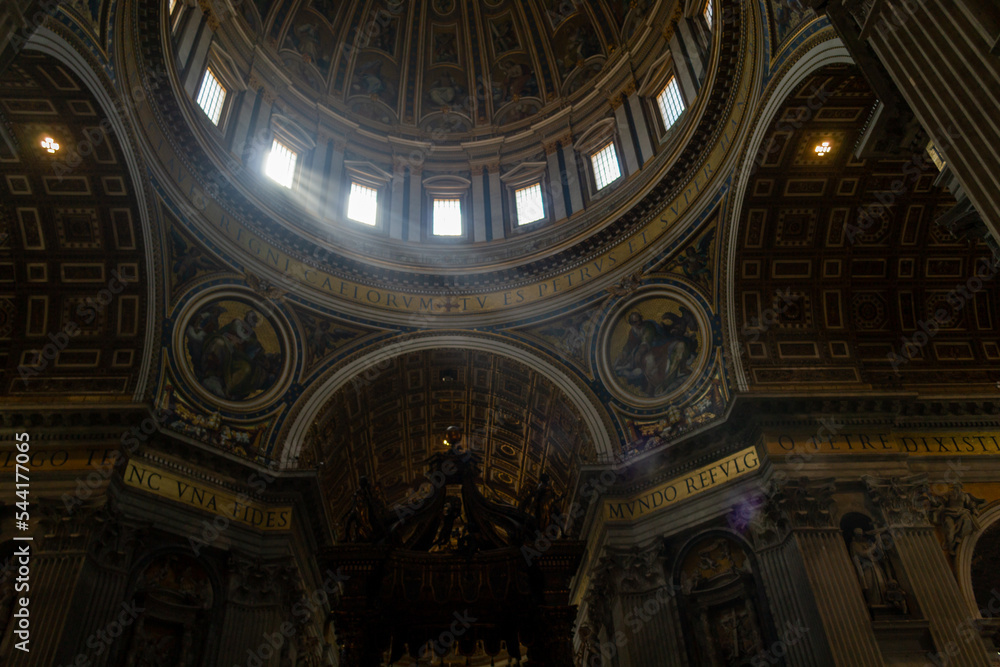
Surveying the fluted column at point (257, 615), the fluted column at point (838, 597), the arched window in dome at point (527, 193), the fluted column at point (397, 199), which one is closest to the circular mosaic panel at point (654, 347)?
the fluted column at point (838, 597)

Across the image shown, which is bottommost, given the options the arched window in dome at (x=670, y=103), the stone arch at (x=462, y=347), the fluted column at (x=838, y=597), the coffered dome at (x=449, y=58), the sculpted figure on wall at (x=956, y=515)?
the fluted column at (x=838, y=597)

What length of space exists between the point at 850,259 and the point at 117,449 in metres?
17.0

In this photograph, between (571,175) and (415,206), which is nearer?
(571,175)

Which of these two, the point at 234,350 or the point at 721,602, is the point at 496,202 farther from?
A: the point at 721,602

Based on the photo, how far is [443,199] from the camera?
2473 centimetres

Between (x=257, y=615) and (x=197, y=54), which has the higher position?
(x=197, y=54)

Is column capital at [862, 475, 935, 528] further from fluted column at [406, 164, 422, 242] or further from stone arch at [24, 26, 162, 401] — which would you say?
stone arch at [24, 26, 162, 401]

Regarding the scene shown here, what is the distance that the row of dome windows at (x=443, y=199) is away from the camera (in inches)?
777

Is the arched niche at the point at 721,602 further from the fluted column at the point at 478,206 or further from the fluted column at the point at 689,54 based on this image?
the fluted column at the point at 478,206

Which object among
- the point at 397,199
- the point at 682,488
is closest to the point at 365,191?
the point at 397,199

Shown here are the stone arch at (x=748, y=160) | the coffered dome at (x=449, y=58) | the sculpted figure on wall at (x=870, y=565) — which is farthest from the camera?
the coffered dome at (x=449, y=58)

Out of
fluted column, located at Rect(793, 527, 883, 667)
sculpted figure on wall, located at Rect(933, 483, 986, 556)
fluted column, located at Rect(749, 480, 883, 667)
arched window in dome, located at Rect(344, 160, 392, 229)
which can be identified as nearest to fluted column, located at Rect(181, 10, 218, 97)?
arched window in dome, located at Rect(344, 160, 392, 229)

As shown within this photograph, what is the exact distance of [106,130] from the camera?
14.1 metres

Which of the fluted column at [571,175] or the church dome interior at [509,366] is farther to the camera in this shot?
the fluted column at [571,175]
